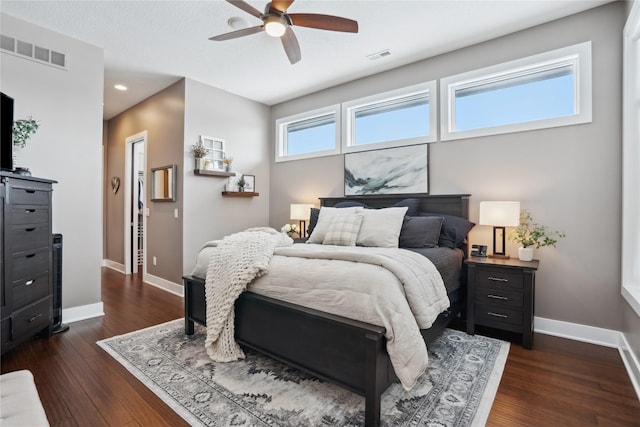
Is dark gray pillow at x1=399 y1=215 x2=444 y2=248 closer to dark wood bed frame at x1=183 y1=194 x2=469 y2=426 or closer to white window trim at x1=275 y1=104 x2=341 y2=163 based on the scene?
dark wood bed frame at x1=183 y1=194 x2=469 y2=426

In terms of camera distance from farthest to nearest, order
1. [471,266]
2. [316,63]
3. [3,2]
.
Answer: [316,63], [471,266], [3,2]

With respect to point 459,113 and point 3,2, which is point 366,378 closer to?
point 459,113

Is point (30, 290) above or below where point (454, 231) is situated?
below

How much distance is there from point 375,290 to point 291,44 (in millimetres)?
2184

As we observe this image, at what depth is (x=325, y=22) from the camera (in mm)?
2348

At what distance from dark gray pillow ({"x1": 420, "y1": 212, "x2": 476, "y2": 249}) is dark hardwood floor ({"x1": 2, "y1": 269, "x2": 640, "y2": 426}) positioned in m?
1.00

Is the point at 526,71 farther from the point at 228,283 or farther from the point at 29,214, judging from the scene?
the point at 29,214

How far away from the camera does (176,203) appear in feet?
13.9

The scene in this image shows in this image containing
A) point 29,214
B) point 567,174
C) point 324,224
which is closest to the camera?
point 29,214

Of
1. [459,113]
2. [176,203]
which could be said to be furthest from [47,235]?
[459,113]

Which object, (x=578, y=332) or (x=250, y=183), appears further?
(x=250, y=183)

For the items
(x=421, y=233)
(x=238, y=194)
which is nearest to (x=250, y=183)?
(x=238, y=194)

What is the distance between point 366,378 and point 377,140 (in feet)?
10.6

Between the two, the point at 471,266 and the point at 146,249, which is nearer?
the point at 471,266
